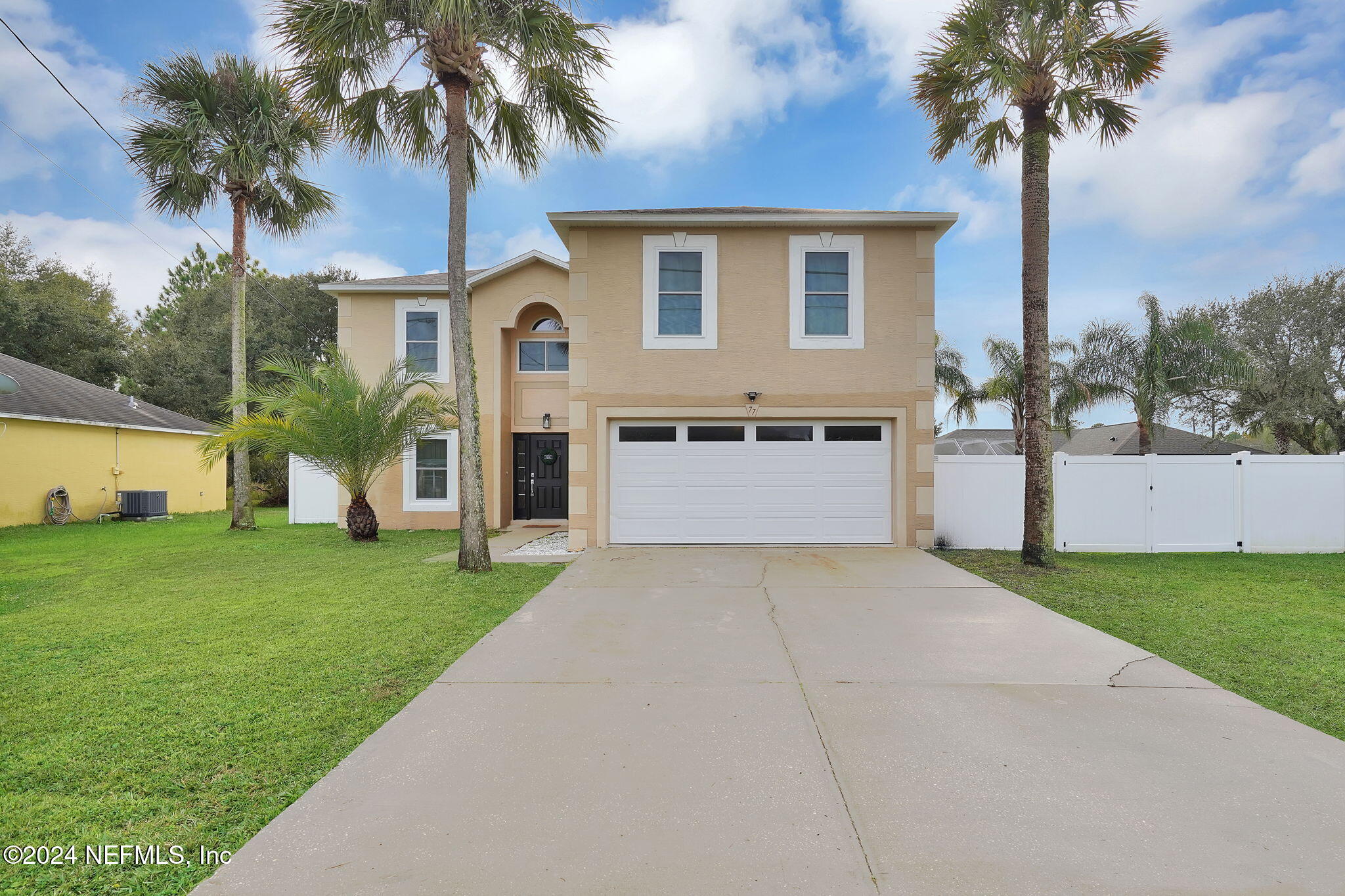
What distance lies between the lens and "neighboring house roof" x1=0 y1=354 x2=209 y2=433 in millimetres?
14914

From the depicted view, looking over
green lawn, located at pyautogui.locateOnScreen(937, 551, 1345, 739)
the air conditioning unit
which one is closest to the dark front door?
green lawn, located at pyautogui.locateOnScreen(937, 551, 1345, 739)

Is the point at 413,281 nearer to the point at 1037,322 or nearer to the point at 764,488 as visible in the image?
the point at 764,488

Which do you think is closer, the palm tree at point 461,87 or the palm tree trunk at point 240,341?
the palm tree at point 461,87

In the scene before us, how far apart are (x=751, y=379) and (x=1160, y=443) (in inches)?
885

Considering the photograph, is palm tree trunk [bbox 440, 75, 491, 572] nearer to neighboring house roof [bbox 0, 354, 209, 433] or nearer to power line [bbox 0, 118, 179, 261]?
neighboring house roof [bbox 0, 354, 209, 433]

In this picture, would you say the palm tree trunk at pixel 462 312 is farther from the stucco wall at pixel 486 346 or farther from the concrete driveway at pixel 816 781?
the stucco wall at pixel 486 346

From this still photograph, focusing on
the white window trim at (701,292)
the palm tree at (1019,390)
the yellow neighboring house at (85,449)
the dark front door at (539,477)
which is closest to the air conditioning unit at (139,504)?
the yellow neighboring house at (85,449)

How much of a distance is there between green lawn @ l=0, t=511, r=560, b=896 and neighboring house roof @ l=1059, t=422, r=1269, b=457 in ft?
77.4

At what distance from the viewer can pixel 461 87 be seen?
27.0ft

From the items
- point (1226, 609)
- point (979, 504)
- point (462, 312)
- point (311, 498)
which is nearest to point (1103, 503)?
point (979, 504)

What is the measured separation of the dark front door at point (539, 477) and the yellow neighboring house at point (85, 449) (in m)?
9.08

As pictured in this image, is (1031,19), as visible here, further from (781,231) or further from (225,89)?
Answer: (225,89)

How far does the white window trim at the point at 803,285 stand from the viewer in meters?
9.87

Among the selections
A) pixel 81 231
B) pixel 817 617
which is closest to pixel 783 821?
pixel 817 617
